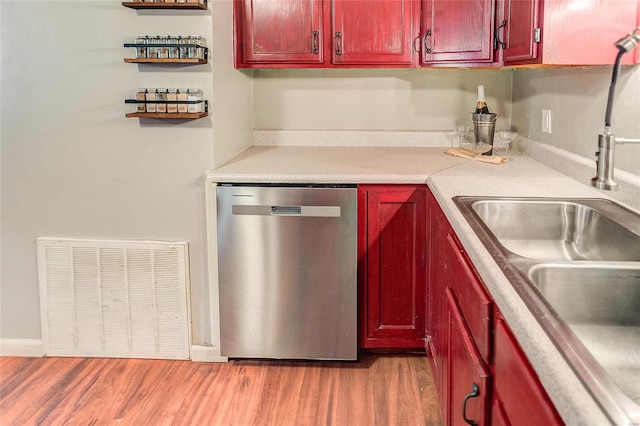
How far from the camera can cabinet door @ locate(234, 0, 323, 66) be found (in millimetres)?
3211

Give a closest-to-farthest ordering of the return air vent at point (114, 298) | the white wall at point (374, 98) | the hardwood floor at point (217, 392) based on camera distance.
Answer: the hardwood floor at point (217, 392)
the return air vent at point (114, 298)
the white wall at point (374, 98)

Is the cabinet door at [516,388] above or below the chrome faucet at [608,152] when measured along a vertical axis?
below

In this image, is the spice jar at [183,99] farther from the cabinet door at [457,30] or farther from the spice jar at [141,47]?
the cabinet door at [457,30]

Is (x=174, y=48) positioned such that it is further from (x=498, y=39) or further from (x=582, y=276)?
(x=582, y=276)

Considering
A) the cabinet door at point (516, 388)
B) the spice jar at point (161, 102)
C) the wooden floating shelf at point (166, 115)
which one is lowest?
the cabinet door at point (516, 388)

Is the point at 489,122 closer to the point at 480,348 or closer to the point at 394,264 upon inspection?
the point at 394,264

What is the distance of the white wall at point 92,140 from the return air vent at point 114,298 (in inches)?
2.2

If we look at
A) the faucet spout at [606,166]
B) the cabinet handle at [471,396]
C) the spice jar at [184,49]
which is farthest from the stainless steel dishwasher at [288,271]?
the faucet spout at [606,166]

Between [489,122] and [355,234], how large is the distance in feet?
2.96

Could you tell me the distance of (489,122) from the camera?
→ 325 centimetres

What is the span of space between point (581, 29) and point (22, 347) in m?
2.67

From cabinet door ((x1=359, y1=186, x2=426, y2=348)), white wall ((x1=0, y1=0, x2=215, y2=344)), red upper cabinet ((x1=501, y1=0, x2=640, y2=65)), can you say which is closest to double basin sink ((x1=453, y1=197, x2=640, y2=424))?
red upper cabinet ((x1=501, y1=0, x2=640, y2=65))

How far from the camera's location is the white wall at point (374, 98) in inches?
→ 142

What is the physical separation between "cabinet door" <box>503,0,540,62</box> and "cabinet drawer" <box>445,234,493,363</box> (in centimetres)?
70
